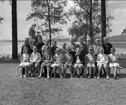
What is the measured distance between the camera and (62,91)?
297 inches

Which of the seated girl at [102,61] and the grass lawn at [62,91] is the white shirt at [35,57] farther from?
the seated girl at [102,61]

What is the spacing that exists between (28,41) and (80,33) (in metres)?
10.6

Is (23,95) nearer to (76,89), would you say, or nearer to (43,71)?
(76,89)

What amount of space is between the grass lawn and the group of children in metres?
0.42

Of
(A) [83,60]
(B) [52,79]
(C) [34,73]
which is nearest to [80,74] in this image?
(A) [83,60]

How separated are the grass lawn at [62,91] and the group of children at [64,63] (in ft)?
1.38

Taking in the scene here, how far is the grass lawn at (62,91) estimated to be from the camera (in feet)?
22.3

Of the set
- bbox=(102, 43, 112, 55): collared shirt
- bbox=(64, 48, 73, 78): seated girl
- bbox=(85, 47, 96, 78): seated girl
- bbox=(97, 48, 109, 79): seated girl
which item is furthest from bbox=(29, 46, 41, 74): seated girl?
bbox=(102, 43, 112, 55): collared shirt

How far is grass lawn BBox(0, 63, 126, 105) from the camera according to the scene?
6.81m

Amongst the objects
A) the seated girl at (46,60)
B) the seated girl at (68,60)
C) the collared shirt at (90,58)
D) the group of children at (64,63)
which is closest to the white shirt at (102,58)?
the group of children at (64,63)

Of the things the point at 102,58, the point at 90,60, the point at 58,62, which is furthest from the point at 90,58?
the point at 58,62

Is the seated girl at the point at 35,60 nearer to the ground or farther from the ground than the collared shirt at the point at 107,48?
nearer to the ground

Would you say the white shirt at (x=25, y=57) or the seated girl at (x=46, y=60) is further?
the white shirt at (x=25, y=57)

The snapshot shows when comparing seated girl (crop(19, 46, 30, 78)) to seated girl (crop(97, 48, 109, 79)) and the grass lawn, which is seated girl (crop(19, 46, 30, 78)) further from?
seated girl (crop(97, 48, 109, 79))
